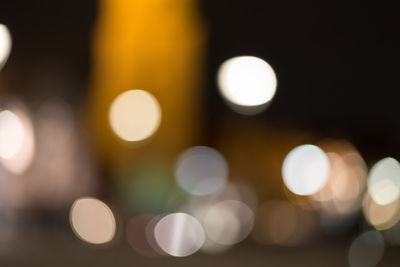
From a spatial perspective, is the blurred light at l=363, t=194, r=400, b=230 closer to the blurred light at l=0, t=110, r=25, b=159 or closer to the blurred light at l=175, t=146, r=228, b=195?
the blurred light at l=0, t=110, r=25, b=159

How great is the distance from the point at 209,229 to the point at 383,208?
160cm

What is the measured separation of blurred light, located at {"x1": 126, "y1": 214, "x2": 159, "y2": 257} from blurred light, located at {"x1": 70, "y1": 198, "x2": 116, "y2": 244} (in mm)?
165

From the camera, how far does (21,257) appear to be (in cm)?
475

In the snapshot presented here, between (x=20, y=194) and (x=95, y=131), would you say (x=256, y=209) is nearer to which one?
(x=20, y=194)

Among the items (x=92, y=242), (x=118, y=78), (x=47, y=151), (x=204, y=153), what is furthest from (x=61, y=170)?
(x=204, y=153)

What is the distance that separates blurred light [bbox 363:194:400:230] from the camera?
705 cm

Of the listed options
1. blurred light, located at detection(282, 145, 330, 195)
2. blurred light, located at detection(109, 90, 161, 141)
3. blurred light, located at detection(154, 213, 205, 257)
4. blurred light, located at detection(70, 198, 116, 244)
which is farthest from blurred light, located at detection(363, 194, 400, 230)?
blurred light, located at detection(109, 90, 161, 141)

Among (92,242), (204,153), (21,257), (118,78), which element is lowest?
(21,257)

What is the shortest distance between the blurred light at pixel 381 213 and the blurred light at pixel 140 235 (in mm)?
1887

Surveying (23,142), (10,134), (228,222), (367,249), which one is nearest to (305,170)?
(228,222)

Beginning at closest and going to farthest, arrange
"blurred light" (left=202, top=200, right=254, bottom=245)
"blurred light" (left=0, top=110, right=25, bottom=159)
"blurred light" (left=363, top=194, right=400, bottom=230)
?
"blurred light" (left=363, top=194, right=400, bottom=230) → "blurred light" (left=202, top=200, right=254, bottom=245) → "blurred light" (left=0, top=110, right=25, bottom=159)

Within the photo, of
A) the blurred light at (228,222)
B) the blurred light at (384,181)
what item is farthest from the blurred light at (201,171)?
the blurred light at (384,181)

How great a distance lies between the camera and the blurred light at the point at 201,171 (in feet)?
41.0

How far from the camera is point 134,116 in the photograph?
14406 millimetres
